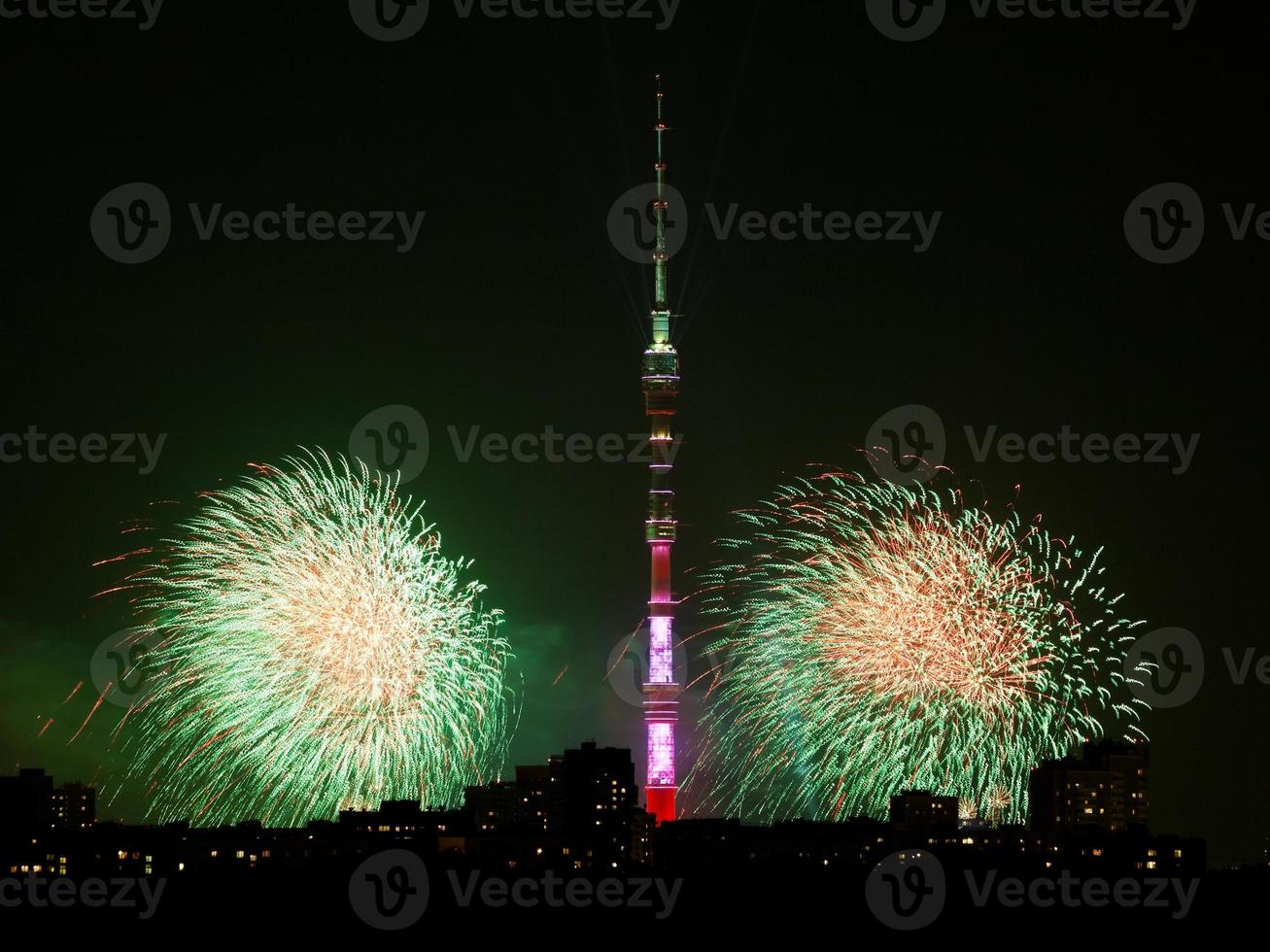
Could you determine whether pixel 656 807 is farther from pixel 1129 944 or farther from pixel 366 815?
pixel 1129 944

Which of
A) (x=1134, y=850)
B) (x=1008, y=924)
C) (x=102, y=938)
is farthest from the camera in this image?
(x=1134, y=850)

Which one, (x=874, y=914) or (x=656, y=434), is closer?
(x=874, y=914)

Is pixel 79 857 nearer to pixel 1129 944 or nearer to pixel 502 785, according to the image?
pixel 502 785

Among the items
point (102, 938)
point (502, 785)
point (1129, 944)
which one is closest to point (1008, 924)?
point (1129, 944)

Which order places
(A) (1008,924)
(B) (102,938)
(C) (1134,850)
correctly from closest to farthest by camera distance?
(B) (102,938), (A) (1008,924), (C) (1134,850)

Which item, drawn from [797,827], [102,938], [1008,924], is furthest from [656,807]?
[102,938]

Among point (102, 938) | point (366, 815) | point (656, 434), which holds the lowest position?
point (102, 938)

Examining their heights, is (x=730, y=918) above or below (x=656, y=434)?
below
